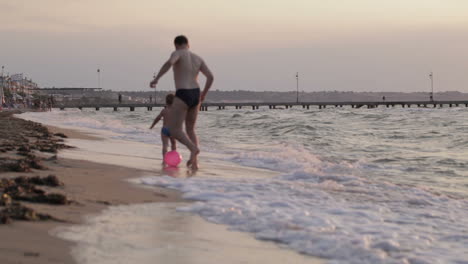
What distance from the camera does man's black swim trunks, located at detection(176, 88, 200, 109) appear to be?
7484mm

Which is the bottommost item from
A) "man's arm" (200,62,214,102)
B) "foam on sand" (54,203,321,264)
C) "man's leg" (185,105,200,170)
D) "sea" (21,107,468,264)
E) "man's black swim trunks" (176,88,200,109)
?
"sea" (21,107,468,264)

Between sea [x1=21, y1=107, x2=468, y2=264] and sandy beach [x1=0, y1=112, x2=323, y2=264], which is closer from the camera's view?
sandy beach [x1=0, y1=112, x2=323, y2=264]

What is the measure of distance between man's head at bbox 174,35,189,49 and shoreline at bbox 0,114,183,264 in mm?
1640

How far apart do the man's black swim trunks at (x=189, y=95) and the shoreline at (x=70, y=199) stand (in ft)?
3.46

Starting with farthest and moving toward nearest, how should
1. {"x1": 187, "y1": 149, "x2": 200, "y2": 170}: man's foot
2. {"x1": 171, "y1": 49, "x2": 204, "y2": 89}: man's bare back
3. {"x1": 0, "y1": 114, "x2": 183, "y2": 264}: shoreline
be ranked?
{"x1": 187, "y1": 149, "x2": 200, "y2": 170}: man's foot → {"x1": 171, "y1": 49, "x2": 204, "y2": 89}: man's bare back → {"x1": 0, "y1": 114, "x2": 183, "y2": 264}: shoreline

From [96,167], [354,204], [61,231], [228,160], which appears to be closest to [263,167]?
[228,160]

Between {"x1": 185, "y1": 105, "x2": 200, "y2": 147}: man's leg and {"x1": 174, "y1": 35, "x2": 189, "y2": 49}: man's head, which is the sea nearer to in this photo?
{"x1": 185, "y1": 105, "x2": 200, "y2": 147}: man's leg

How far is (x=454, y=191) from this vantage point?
7113mm

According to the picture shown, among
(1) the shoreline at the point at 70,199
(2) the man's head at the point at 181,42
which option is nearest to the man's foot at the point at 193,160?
(1) the shoreline at the point at 70,199

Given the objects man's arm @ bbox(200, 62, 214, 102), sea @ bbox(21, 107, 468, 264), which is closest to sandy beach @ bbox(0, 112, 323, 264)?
sea @ bbox(21, 107, 468, 264)

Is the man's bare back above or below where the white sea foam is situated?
above

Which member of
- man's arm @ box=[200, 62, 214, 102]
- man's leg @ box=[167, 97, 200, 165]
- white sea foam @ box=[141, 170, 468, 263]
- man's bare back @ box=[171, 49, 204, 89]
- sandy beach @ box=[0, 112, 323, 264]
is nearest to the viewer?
sandy beach @ box=[0, 112, 323, 264]

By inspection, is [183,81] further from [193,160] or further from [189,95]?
[193,160]

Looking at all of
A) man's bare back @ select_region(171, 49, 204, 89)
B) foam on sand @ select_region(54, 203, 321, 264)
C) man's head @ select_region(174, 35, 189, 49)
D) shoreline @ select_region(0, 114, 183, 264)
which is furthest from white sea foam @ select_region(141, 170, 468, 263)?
man's head @ select_region(174, 35, 189, 49)
